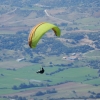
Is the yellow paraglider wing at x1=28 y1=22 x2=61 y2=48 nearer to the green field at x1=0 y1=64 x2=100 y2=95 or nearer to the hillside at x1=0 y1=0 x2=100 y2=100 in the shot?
the hillside at x1=0 y1=0 x2=100 y2=100

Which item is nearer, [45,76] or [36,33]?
[36,33]

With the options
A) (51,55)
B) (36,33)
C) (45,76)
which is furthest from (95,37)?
(36,33)

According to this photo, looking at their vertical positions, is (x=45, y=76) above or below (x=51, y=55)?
below

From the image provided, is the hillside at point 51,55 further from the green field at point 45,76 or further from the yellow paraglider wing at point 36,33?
the yellow paraglider wing at point 36,33

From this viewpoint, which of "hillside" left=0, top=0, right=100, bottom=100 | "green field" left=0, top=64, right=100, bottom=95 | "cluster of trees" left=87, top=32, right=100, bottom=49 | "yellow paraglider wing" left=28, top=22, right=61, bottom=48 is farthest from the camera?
"cluster of trees" left=87, top=32, right=100, bottom=49

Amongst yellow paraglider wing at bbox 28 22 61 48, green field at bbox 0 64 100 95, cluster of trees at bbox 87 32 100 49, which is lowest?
green field at bbox 0 64 100 95

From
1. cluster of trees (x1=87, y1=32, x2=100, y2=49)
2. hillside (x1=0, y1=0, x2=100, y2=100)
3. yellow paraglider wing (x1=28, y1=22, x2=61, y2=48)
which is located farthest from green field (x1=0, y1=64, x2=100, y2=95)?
yellow paraglider wing (x1=28, y1=22, x2=61, y2=48)

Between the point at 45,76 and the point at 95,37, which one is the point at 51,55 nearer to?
the point at 95,37

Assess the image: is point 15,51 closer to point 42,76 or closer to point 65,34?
point 65,34
